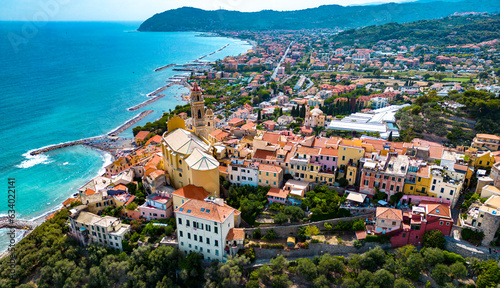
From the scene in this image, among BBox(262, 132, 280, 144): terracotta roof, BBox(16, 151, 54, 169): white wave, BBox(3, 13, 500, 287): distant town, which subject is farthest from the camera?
BBox(16, 151, 54, 169): white wave

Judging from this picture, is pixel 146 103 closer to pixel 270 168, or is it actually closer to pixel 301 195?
pixel 270 168

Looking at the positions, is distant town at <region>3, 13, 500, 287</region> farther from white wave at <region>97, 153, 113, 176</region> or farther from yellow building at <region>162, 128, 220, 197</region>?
white wave at <region>97, 153, 113, 176</region>

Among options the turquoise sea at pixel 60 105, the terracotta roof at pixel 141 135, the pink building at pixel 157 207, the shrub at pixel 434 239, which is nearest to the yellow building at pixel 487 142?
the shrub at pixel 434 239

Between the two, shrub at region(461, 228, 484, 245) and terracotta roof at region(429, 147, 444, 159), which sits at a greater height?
terracotta roof at region(429, 147, 444, 159)

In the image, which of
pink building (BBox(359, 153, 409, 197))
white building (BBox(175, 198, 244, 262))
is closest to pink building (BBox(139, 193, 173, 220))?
white building (BBox(175, 198, 244, 262))

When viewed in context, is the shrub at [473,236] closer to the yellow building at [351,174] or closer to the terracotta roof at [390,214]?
the terracotta roof at [390,214]

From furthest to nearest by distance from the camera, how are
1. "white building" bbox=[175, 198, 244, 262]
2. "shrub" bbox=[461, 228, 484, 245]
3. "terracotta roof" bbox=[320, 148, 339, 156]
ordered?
"terracotta roof" bbox=[320, 148, 339, 156]
"white building" bbox=[175, 198, 244, 262]
"shrub" bbox=[461, 228, 484, 245]

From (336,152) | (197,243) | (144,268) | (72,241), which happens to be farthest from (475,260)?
(72,241)

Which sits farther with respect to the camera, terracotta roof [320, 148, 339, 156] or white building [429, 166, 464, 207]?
terracotta roof [320, 148, 339, 156]
